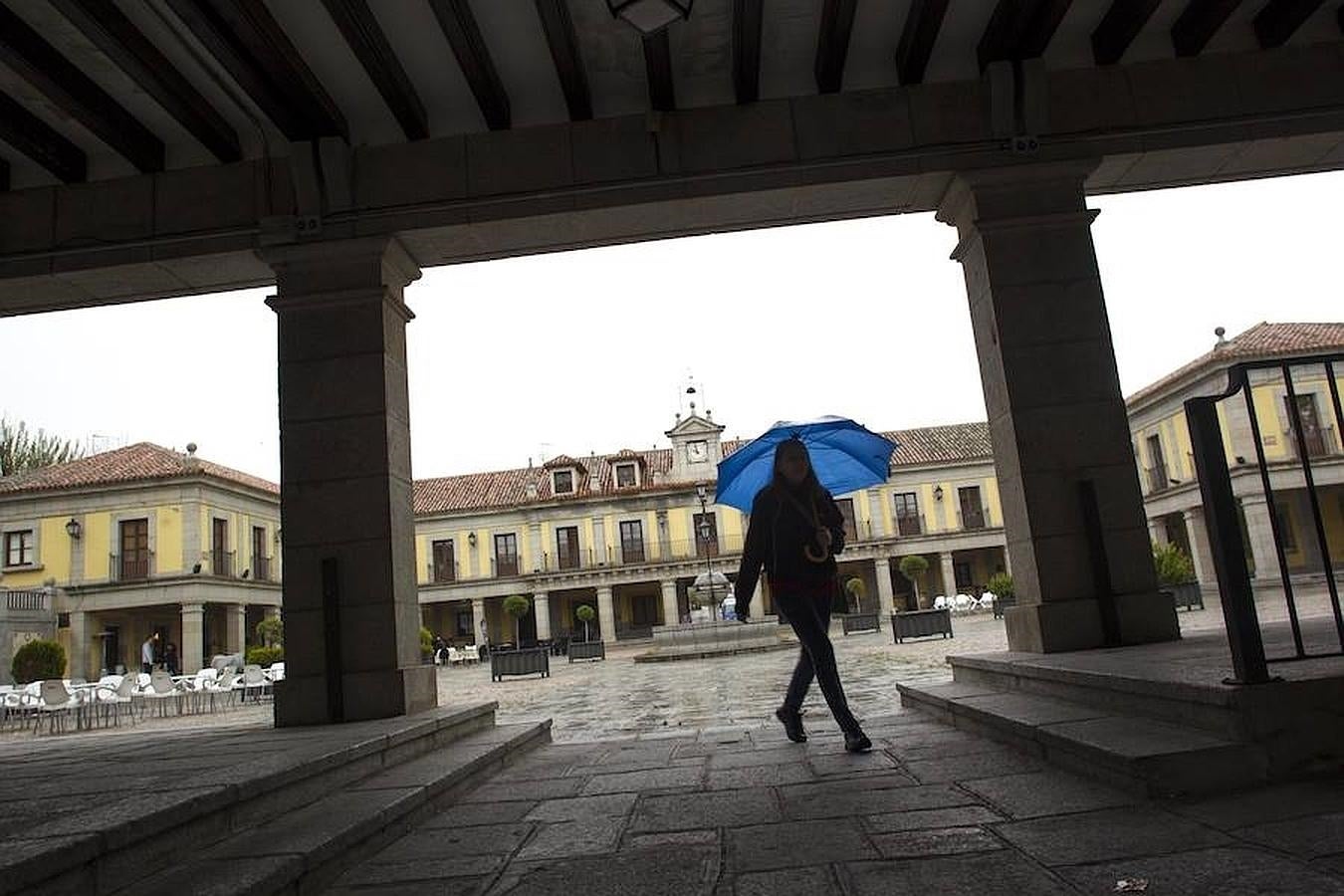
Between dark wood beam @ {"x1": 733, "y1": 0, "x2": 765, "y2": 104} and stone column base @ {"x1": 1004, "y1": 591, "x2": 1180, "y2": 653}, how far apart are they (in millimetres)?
3766

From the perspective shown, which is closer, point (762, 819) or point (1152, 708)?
point (762, 819)

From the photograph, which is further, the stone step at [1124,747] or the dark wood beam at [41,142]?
the dark wood beam at [41,142]

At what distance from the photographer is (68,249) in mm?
6246

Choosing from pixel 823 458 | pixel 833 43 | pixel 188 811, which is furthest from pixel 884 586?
pixel 188 811

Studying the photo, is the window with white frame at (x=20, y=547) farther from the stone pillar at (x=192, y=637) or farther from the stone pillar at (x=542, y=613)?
the stone pillar at (x=542, y=613)

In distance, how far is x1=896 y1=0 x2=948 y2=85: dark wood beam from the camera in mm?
5445

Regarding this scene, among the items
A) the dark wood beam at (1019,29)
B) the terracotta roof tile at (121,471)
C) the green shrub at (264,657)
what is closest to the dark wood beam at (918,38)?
the dark wood beam at (1019,29)

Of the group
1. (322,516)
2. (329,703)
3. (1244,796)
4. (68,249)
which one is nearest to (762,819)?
(1244,796)

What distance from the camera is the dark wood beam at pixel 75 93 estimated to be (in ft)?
16.1

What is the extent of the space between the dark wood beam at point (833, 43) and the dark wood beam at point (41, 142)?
4.98 m

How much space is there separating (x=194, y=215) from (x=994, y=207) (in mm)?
5357

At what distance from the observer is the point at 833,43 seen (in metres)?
5.67

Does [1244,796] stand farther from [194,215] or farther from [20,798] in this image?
[194,215]

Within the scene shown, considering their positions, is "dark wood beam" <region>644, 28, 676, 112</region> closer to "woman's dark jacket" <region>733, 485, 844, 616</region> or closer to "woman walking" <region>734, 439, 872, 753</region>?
"woman walking" <region>734, 439, 872, 753</region>
